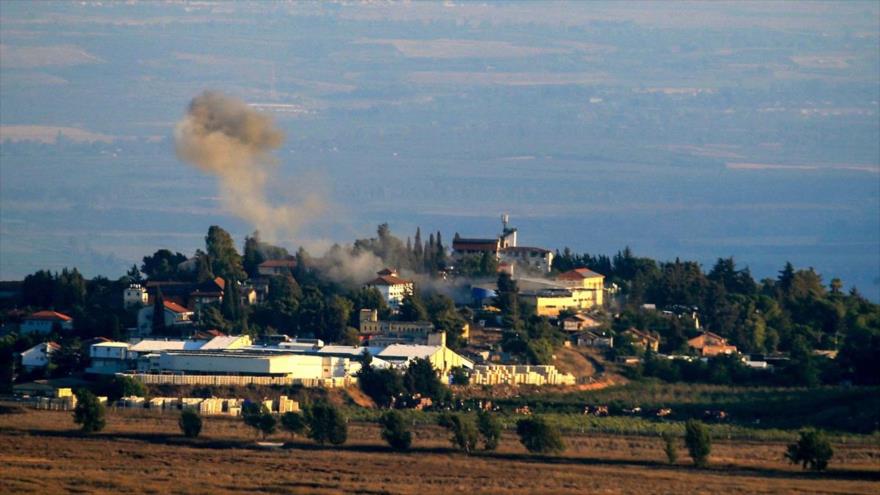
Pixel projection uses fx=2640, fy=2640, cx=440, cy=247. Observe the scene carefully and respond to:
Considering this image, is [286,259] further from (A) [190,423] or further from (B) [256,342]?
(A) [190,423]

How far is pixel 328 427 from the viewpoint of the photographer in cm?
9394

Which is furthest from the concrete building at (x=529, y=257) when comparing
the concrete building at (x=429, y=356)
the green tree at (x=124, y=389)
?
the green tree at (x=124, y=389)

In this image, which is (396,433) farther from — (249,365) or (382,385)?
(249,365)

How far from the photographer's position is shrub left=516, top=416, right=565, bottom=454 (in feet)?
305

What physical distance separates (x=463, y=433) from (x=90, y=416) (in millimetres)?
13393

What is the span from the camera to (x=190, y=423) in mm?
94312

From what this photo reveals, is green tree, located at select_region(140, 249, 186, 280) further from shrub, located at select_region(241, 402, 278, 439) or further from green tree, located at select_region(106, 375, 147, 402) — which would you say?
shrub, located at select_region(241, 402, 278, 439)

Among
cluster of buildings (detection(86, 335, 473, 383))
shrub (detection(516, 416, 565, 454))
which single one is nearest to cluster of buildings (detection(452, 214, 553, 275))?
cluster of buildings (detection(86, 335, 473, 383))

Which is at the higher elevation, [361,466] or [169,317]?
[169,317]

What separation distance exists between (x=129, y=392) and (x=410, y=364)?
1253cm

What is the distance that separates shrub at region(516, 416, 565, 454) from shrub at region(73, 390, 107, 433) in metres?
15.2

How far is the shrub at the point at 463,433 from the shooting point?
93.4 meters

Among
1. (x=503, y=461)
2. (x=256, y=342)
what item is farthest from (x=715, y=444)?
(x=256, y=342)

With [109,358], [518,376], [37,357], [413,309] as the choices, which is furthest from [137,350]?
[518,376]
